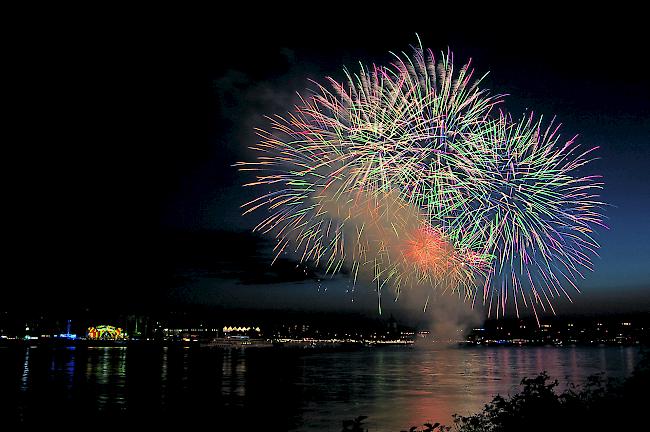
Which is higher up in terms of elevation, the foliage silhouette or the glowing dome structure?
the foliage silhouette

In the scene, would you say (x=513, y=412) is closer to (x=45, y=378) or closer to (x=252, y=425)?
(x=252, y=425)

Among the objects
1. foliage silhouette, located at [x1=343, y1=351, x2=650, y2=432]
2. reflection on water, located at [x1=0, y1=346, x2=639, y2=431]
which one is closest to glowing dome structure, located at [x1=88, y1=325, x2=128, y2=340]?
reflection on water, located at [x1=0, y1=346, x2=639, y2=431]

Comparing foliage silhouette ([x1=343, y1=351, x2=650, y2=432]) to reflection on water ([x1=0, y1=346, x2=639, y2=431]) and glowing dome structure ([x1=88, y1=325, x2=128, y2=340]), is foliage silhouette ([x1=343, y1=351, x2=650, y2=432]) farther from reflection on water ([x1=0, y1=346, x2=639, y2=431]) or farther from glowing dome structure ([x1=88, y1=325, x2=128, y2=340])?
glowing dome structure ([x1=88, y1=325, x2=128, y2=340])

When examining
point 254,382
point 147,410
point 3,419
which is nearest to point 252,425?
point 147,410

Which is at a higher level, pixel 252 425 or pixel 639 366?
pixel 639 366

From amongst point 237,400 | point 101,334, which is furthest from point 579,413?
point 101,334

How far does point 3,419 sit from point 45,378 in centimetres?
1968

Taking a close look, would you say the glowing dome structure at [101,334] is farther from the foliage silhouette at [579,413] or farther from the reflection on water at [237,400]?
the foliage silhouette at [579,413]

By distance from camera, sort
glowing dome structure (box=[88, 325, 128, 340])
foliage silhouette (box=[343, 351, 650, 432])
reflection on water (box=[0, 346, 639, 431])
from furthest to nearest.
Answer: glowing dome structure (box=[88, 325, 128, 340]) < reflection on water (box=[0, 346, 639, 431]) < foliage silhouette (box=[343, 351, 650, 432])

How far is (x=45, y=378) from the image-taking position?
37.9 meters

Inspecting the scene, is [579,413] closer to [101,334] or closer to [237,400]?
[237,400]

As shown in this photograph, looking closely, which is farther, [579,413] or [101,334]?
[101,334]

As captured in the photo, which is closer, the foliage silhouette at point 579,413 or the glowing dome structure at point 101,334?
the foliage silhouette at point 579,413

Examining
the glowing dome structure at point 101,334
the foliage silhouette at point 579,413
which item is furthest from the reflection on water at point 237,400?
the glowing dome structure at point 101,334
